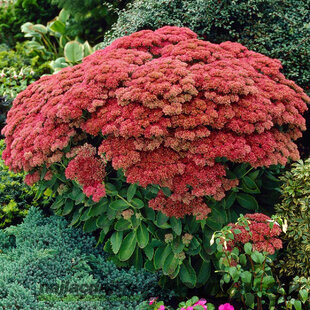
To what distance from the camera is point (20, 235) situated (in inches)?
115

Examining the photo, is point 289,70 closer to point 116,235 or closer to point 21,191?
point 116,235

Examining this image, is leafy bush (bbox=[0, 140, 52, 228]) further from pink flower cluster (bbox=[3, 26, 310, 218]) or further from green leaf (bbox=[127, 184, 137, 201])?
green leaf (bbox=[127, 184, 137, 201])

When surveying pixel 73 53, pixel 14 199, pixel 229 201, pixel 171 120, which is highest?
pixel 171 120

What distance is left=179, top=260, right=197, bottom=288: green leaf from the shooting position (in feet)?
8.46

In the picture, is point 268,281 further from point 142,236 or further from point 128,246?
point 128,246

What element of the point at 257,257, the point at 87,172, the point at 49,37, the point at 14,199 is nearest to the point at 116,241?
the point at 87,172

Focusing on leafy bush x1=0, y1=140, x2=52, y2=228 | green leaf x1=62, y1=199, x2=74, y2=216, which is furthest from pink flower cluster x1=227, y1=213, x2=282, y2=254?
leafy bush x1=0, y1=140, x2=52, y2=228

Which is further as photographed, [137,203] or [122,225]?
[122,225]

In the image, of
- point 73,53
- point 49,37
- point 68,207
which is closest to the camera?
point 68,207

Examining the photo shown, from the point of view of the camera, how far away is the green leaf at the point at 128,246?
2652 mm

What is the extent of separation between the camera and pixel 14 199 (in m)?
3.70

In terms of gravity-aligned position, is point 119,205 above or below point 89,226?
above

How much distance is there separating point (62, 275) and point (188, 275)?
2.74 ft

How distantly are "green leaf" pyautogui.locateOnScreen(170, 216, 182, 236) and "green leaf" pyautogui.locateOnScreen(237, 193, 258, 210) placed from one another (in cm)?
48
